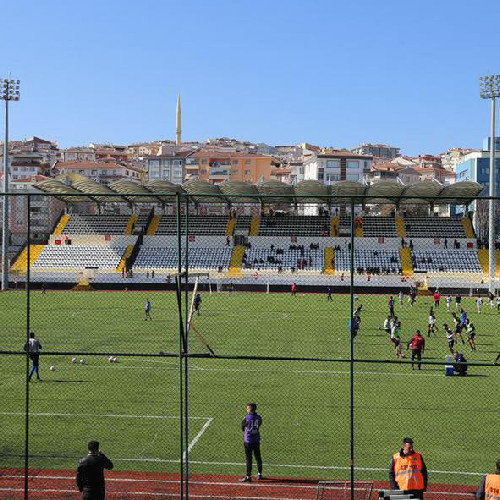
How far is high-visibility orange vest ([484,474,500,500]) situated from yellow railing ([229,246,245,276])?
160 feet

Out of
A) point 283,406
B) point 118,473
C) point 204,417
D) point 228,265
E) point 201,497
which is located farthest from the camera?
point 228,265

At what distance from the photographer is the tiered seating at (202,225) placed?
6331 centimetres

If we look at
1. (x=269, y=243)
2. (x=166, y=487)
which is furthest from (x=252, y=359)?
(x=269, y=243)

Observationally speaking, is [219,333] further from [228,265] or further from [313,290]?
[228,265]

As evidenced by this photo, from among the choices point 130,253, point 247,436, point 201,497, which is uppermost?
point 130,253

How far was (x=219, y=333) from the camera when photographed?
30.8m

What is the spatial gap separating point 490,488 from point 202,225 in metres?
55.8

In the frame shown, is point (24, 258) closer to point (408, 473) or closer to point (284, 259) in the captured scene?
point (284, 259)

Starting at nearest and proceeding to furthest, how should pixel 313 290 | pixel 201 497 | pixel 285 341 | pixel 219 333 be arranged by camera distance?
pixel 201 497 < pixel 285 341 < pixel 219 333 < pixel 313 290

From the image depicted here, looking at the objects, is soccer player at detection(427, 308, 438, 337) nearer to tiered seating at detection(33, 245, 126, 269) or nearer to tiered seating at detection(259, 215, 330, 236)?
tiered seating at detection(259, 215, 330, 236)

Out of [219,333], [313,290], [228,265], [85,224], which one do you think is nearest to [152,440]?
[219,333]

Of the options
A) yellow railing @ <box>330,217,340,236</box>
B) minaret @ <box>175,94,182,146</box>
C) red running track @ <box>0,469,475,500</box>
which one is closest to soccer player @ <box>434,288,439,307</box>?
yellow railing @ <box>330,217,340,236</box>

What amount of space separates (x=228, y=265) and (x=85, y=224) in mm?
15275

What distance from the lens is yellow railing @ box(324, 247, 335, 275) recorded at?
55250 mm
